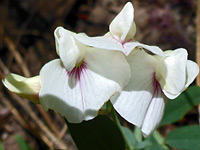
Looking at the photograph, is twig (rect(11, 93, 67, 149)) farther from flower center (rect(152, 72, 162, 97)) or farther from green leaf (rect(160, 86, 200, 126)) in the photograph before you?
flower center (rect(152, 72, 162, 97))

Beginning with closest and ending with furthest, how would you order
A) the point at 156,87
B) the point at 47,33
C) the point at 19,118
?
the point at 156,87
the point at 19,118
the point at 47,33

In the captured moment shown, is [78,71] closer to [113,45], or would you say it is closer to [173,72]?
[113,45]

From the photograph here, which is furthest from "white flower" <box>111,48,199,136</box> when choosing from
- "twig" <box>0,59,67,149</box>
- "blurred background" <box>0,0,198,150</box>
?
"blurred background" <box>0,0,198,150</box>

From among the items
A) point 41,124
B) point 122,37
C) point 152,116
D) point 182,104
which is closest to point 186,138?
point 182,104

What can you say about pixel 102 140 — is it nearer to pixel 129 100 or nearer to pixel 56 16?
pixel 129 100

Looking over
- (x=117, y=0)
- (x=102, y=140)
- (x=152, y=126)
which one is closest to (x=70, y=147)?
(x=102, y=140)

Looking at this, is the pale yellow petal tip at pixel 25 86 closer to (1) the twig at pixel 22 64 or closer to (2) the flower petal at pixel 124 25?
(2) the flower petal at pixel 124 25
